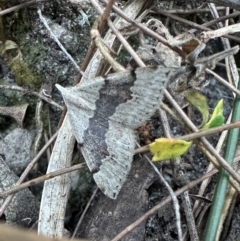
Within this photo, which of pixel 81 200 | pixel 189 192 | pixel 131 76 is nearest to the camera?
pixel 131 76

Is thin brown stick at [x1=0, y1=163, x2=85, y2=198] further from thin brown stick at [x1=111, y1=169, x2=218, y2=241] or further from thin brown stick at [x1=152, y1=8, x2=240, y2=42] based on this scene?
thin brown stick at [x1=152, y1=8, x2=240, y2=42]

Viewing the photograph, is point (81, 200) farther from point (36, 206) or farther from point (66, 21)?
point (66, 21)

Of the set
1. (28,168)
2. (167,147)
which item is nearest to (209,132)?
(167,147)

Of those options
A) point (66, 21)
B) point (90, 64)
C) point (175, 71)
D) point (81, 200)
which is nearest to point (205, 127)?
point (175, 71)

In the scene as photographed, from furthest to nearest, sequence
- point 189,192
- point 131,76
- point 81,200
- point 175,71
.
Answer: point 81,200 → point 189,192 → point 175,71 → point 131,76

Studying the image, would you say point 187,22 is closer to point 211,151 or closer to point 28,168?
point 211,151

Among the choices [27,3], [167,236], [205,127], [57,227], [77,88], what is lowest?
[167,236]

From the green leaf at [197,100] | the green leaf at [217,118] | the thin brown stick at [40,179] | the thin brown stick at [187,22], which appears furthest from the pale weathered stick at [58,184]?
the green leaf at [217,118]

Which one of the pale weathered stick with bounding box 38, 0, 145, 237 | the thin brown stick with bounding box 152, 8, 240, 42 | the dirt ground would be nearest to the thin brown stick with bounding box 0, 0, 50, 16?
the dirt ground
